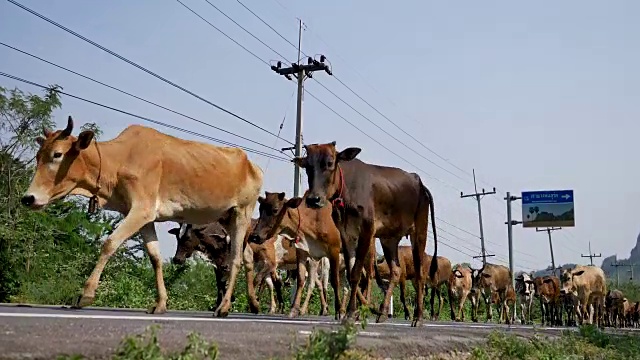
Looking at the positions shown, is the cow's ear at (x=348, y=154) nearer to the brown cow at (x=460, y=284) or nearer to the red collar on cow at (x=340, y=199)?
the red collar on cow at (x=340, y=199)

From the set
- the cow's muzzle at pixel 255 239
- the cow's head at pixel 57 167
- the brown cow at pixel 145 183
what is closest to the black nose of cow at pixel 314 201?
the brown cow at pixel 145 183

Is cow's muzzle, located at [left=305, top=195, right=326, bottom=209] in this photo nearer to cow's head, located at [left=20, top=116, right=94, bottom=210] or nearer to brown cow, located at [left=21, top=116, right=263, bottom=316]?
brown cow, located at [left=21, top=116, right=263, bottom=316]

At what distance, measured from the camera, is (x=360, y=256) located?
9.55 m

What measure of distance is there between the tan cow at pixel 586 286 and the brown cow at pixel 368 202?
20.4 meters

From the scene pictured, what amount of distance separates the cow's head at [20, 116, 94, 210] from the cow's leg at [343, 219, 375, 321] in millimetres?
3466

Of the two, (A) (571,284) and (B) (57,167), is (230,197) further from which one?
(A) (571,284)

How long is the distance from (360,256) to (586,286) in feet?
78.5

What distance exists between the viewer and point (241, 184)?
10.2 m

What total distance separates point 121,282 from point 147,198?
12.2m

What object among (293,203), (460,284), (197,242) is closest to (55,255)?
(197,242)

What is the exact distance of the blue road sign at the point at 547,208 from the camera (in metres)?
50.6

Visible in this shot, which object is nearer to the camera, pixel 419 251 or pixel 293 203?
pixel 419 251

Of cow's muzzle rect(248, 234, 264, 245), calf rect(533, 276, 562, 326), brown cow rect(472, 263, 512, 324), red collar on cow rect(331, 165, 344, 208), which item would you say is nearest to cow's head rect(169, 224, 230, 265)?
cow's muzzle rect(248, 234, 264, 245)

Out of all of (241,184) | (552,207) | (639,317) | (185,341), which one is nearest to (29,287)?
(241,184)
